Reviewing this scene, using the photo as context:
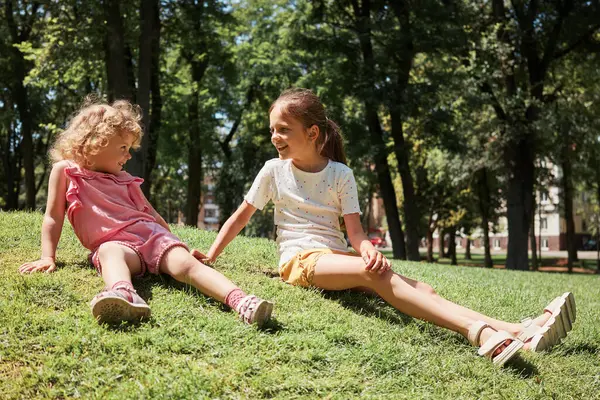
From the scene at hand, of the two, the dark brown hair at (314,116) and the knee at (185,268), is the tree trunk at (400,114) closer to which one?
the dark brown hair at (314,116)

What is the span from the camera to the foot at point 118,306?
3247mm

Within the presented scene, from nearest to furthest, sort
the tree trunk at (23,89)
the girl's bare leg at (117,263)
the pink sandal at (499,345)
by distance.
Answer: the pink sandal at (499,345), the girl's bare leg at (117,263), the tree trunk at (23,89)

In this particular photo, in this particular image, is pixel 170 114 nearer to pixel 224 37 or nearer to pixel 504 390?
pixel 224 37

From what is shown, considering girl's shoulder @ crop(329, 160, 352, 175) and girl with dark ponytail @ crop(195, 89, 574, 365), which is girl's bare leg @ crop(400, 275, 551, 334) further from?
girl's shoulder @ crop(329, 160, 352, 175)

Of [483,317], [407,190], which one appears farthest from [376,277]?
[407,190]

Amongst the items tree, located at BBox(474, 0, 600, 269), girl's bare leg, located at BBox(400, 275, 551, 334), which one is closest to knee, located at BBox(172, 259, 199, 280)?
girl's bare leg, located at BBox(400, 275, 551, 334)

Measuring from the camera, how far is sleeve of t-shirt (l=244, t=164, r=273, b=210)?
4613 millimetres

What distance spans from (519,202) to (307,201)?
15.2 meters

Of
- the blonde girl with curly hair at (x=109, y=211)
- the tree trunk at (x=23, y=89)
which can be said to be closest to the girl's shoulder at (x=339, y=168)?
the blonde girl with curly hair at (x=109, y=211)

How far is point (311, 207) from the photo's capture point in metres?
4.56

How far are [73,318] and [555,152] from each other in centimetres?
1923

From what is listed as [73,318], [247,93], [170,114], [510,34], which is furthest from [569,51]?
[73,318]

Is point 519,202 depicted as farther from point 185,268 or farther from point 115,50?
point 185,268

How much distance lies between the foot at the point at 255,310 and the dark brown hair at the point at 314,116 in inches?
62.3
